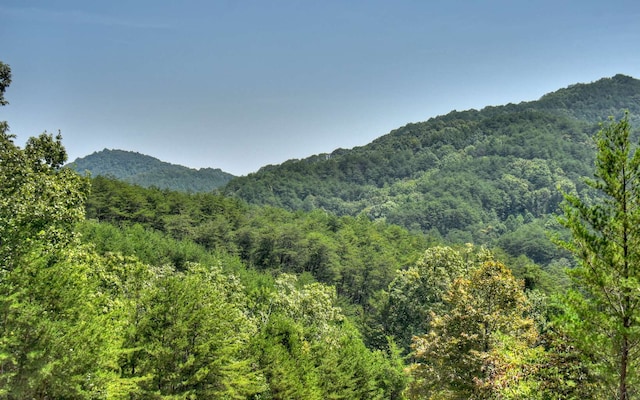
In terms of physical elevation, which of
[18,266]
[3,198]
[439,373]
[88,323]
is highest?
[3,198]

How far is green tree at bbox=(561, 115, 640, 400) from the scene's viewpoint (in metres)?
8.70

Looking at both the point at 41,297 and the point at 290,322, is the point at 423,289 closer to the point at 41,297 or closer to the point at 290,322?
the point at 290,322

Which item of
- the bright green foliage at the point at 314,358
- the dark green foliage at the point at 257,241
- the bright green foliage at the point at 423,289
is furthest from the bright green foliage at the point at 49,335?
the dark green foliage at the point at 257,241

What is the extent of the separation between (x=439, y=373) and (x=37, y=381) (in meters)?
13.9

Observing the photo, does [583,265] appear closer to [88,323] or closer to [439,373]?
[439,373]

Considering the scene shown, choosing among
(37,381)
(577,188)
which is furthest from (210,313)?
(577,188)

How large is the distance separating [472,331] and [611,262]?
845 cm

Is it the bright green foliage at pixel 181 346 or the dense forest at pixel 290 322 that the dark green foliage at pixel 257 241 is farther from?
the bright green foliage at pixel 181 346

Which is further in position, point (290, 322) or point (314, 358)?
point (314, 358)


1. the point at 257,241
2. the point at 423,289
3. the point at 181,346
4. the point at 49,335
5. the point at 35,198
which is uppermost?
the point at 35,198

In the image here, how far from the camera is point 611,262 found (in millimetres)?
8969

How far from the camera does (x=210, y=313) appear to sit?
17.4m

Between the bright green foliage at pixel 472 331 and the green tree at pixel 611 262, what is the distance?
6228 millimetres

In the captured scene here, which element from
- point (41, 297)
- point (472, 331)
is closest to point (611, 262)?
point (472, 331)
